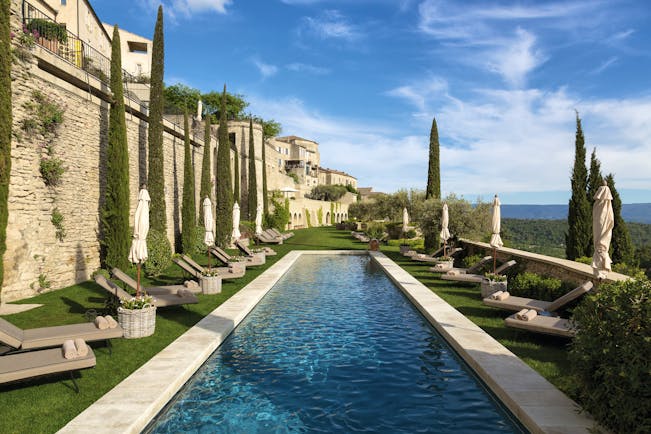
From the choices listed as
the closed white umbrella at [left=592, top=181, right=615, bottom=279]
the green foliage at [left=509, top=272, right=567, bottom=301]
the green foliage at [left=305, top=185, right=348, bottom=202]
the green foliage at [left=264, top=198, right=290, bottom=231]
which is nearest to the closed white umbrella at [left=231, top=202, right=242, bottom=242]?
the green foliage at [left=509, top=272, right=567, bottom=301]

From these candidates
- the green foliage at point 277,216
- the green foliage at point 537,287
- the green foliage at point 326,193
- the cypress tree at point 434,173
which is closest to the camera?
the green foliage at point 537,287

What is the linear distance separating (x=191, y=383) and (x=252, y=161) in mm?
34198

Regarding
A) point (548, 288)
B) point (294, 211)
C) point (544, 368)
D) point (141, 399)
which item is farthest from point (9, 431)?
point (294, 211)

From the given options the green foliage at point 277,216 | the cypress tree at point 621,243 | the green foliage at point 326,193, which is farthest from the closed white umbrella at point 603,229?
the green foliage at point 326,193

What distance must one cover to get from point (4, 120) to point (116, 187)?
524 cm

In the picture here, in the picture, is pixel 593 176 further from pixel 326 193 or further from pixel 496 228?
pixel 326 193

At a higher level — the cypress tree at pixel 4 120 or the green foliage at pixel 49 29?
the green foliage at pixel 49 29

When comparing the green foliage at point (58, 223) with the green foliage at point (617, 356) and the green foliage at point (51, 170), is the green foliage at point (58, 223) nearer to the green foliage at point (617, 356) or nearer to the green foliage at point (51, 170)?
the green foliage at point (51, 170)

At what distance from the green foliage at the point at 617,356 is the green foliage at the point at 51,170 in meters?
13.1

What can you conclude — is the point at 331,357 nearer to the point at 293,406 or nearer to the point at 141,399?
the point at 293,406

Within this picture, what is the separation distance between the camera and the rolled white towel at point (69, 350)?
536 centimetres

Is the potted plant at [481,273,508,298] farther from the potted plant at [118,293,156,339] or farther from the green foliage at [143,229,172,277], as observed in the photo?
the green foliage at [143,229,172,277]

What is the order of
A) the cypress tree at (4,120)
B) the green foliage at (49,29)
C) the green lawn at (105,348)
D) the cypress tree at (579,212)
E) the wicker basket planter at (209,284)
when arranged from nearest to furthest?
the green lawn at (105,348), the cypress tree at (4,120), the wicker basket planter at (209,284), the green foliage at (49,29), the cypress tree at (579,212)

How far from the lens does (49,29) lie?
48.0ft
